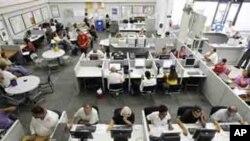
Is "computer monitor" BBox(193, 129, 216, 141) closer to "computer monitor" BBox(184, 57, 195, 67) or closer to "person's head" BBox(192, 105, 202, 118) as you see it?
"person's head" BBox(192, 105, 202, 118)

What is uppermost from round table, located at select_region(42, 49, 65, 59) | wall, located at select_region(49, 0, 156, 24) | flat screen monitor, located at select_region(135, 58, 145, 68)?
wall, located at select_region(49, 0, 156, 24)

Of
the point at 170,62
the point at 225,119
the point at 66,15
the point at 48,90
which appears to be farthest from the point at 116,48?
the point at 66,15

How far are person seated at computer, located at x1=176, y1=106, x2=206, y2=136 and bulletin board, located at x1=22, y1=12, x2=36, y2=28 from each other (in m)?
8.66

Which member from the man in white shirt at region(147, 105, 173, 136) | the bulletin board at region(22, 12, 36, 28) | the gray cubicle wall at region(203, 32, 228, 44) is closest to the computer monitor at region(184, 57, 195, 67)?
the man in white shirt at region(147, 105, 173, 136)

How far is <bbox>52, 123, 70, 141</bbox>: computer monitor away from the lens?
2.62 meters

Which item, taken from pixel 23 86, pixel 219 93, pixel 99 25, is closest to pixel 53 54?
pixel 23 86

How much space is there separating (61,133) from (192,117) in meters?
2.31

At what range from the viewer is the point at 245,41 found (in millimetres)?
7488

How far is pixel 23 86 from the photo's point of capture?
466 cm

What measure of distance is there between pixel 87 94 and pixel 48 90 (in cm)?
130

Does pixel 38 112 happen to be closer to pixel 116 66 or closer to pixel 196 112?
pixel 196 112

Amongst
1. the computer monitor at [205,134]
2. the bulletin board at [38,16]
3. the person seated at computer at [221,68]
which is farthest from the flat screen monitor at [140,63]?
the bulletin board at [38,16]

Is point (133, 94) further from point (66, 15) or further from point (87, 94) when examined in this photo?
point (66, 15)

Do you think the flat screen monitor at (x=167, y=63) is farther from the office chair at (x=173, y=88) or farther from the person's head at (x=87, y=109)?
the person's head at (x=87, y=109)
